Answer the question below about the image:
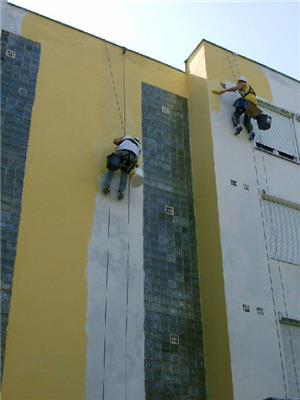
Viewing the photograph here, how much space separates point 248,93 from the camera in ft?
45.8

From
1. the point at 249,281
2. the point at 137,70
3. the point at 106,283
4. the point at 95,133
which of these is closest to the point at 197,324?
the point at 249,281

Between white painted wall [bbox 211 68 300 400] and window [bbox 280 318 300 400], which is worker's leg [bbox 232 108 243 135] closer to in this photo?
white painted wall [bbox 211 68 300 400]

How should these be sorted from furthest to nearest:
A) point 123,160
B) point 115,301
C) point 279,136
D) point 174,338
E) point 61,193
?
1. point 279,136
2. point 123,160
3. point 61,193
4. point 174,338
5. point 115,301

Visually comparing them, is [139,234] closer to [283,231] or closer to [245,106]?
[283,231]

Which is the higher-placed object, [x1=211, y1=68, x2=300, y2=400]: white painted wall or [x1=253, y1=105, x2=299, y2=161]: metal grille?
[x1=253, y1=105, x2=299, y2=161]: metal grille

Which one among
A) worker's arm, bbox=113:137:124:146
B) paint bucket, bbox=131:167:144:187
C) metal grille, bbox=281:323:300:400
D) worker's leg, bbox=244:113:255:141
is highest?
worker's leg, bbox=244:113:255:141

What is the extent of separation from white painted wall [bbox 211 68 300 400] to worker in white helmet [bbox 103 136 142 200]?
200 centimetres

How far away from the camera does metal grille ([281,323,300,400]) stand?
11.1 metres

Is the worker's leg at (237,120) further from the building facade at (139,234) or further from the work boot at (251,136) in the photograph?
the work boot at (251,136)

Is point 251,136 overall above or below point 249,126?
below

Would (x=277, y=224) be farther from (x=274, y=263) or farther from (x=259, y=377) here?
(x=259, y=377)

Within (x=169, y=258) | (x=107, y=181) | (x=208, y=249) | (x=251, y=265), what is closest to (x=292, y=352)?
(x=251, y=265)

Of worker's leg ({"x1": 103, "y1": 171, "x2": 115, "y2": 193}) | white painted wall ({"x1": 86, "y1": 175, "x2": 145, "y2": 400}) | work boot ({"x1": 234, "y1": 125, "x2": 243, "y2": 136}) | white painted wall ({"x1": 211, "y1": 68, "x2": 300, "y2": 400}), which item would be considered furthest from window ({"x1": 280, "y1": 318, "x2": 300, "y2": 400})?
work boot ({"x1": 234, "y1": 125, "x2": 243, "y2": 136})

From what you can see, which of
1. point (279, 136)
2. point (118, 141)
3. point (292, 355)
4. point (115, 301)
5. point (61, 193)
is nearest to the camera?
point (115, 301)
